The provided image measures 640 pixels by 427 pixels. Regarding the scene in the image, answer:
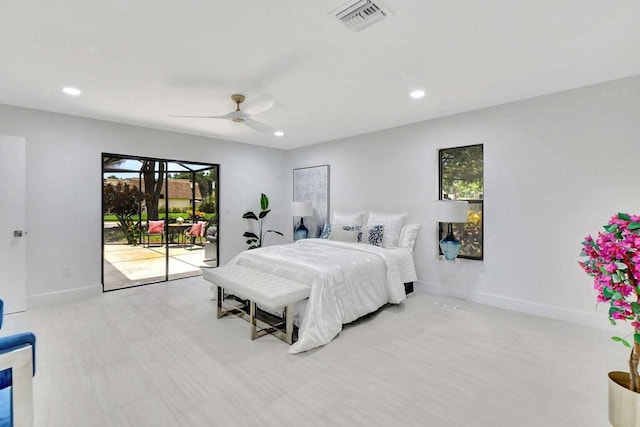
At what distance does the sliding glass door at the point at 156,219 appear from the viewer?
461 cm

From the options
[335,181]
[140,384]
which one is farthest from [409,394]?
[335,181]

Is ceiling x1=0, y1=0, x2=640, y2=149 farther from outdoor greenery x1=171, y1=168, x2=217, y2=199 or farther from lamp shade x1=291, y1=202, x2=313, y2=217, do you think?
lamp shade x1=291, y1=202, x2=313, y2=217

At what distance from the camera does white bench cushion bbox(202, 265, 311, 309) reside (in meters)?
2.74

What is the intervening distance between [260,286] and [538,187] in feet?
11.0

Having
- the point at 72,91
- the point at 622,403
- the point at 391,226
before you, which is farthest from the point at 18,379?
the point at 391,226

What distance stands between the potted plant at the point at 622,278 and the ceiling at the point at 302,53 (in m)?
1.47

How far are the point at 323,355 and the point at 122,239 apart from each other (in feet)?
12.8

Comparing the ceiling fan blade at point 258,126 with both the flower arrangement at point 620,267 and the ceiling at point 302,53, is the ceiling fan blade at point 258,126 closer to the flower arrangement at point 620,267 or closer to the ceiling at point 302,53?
the ceiling at point 302,53

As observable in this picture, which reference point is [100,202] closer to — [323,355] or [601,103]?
[323,355]

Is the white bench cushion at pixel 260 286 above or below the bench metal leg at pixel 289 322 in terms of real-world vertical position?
above

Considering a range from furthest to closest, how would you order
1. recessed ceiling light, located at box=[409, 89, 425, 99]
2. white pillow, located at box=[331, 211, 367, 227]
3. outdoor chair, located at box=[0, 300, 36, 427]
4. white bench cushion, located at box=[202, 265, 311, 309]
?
white pillow, located at box=[331, 211, 367, 227] → recessed ceiling light, located at box=[409, 89, 425, 99] → white bench cushion, located at box=[202, 265, 311, 309] → outdoor chair, located at box=[0, 300, 36, 427]

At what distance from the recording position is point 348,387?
2.14 meters

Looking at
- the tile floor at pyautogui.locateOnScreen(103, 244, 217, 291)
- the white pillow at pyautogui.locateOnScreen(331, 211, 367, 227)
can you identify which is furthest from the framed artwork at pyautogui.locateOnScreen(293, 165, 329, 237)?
the tile floor at pyautogui.locateOnScreen(103, 244, 217, 291)

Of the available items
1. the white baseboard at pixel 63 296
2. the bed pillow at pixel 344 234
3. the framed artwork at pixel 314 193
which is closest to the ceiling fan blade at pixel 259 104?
the bed pillow at pixel 344 234
